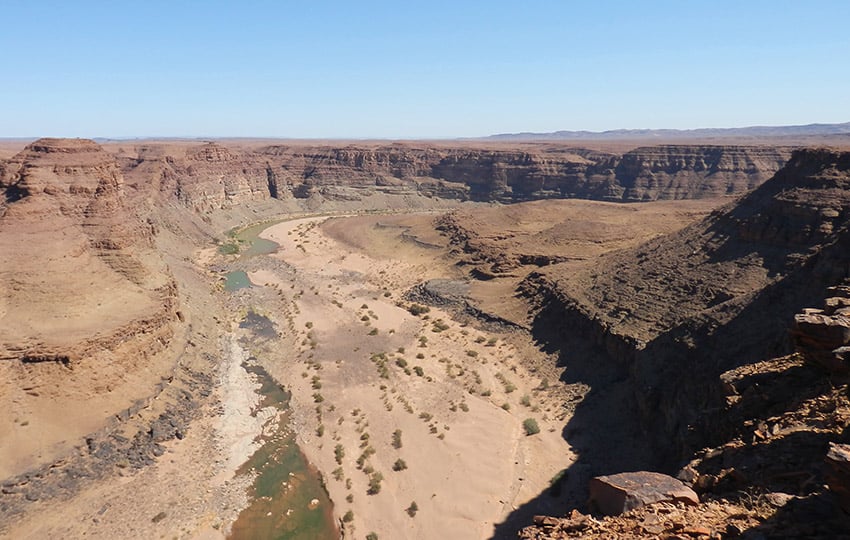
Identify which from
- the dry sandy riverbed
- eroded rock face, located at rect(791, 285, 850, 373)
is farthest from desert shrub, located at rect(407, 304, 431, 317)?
eroded rock face, located at rect(791, 285, 850, 373)

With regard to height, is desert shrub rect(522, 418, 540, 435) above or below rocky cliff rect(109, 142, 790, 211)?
below

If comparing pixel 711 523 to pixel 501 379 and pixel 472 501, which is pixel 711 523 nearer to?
pixel 472 501

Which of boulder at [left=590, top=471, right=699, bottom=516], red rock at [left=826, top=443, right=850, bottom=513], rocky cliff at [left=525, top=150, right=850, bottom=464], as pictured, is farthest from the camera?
rocky cliff at [left=525, top=150, right=850, bottom=464]

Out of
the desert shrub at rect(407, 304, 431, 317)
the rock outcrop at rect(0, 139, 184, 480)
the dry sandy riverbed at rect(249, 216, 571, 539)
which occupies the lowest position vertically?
the dry sandy riverbed at rect(249, 216, 571, 539)

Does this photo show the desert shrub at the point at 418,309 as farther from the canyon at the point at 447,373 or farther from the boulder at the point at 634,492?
the boulder at the point at 634,492

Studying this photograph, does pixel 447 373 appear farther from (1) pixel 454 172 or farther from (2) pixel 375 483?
(1) pixel 454 172

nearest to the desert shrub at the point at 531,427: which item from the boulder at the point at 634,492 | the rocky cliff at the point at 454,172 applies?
the boulder at the point at 634,492

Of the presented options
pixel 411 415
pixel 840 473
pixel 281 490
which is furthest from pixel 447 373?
pixel 840 473

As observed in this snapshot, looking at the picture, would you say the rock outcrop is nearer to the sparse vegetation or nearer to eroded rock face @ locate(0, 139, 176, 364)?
eroded rock face @ locate(0, 139, 176, 364)
